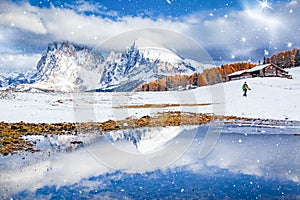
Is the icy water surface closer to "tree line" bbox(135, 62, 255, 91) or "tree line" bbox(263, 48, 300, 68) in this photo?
"tree line" bbox(135, 62, 255, 91)

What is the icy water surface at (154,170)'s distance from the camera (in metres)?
7.42

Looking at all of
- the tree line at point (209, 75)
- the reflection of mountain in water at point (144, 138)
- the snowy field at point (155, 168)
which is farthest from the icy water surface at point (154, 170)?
the tree line at point (209, 75)

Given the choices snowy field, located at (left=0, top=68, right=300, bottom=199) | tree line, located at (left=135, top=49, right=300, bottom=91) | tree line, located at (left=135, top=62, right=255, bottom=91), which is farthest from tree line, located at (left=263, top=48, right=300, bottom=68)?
snowy field, located at (left=0, top=68, right=300, bottom=199)

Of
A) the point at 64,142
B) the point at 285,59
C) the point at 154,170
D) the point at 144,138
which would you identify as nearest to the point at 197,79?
the point at 285,59

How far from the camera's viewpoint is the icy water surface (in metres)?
7.42

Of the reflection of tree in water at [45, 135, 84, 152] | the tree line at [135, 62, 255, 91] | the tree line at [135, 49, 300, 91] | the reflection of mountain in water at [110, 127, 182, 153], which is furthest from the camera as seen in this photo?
the tree line at [135, 49, 300, 91]

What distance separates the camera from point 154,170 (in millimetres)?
9648

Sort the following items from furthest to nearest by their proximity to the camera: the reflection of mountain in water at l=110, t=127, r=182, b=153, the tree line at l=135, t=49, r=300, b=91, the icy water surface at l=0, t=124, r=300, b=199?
the tree line at l=135, t=49, r=300, b=91 → the reflection of mountain in water at l=110, t=127, r=182, b=153 → the icy water surface at l=0, t=124, r=300, b=199

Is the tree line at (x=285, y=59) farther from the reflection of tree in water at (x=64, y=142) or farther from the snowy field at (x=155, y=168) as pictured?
the reflection of tree in water at (x=64, y=142)

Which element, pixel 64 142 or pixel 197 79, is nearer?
pixel 64 142

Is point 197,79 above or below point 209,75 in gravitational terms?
below

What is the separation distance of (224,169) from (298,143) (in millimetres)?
6737

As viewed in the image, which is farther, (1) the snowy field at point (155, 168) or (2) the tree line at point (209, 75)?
(2) the tree line at point (209, 75)

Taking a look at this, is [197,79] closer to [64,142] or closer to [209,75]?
[209,75]
